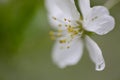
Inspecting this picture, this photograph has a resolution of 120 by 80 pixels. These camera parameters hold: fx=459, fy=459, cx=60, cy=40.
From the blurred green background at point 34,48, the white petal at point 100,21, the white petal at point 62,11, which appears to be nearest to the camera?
the white petal at point 100,21

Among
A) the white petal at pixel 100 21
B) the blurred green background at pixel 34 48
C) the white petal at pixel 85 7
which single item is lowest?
the blurred green background at pixel 34 48

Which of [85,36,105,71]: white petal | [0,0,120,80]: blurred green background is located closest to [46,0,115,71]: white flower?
[85,36,105,71]: white petal

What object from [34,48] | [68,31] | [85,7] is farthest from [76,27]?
[34,48]

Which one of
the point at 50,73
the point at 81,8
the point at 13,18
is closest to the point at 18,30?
Result: the point at 13,18

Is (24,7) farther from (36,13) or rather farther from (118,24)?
(118,24)

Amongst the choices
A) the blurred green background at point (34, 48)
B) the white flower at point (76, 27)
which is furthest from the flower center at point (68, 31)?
the blurred green background at point (34, 48)

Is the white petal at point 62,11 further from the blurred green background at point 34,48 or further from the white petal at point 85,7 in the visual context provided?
the blurred green background at point 34,48

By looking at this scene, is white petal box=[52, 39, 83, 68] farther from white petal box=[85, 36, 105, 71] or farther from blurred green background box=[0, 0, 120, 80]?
blurred green background box=[0, 0, 120, 80]
